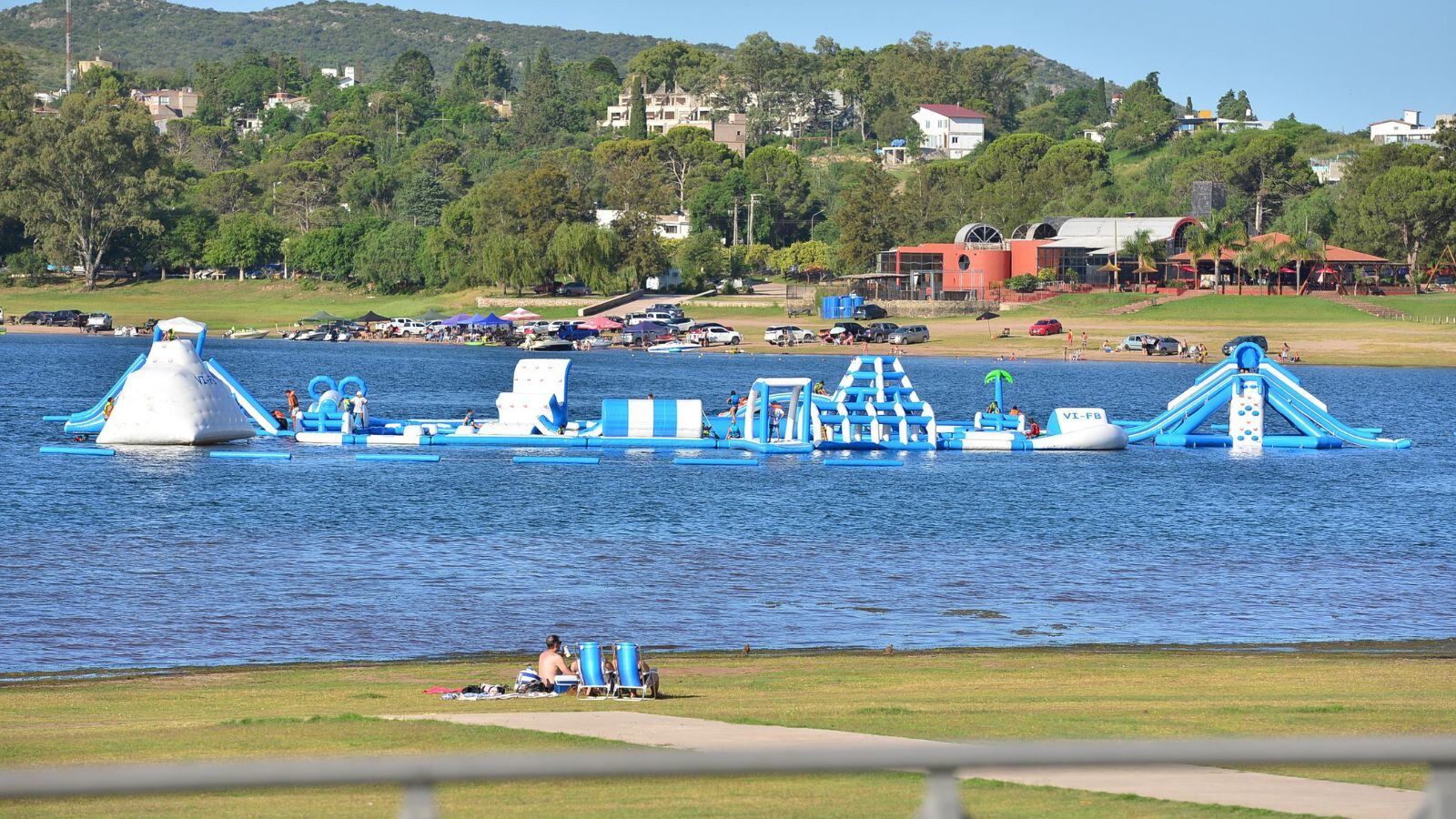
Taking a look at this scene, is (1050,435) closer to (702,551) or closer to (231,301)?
(702,551)

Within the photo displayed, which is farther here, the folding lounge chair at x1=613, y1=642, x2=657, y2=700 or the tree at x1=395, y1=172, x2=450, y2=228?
the tree at x1=395, y1=172, x2=450, y2=228

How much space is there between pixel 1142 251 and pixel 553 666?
415 feet

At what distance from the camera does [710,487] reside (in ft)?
176

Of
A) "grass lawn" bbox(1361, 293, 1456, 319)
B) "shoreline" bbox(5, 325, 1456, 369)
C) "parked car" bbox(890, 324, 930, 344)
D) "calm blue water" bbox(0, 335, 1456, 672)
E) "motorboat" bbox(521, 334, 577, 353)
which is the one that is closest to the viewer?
"calm blue water" bbox(0, 335, 1456, 672)

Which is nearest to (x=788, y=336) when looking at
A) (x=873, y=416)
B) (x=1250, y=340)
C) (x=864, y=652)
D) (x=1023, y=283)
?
(x=1023, y=283)

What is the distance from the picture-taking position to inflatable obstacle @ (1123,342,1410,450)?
6569 centimetres

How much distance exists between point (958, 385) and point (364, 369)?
3871cm

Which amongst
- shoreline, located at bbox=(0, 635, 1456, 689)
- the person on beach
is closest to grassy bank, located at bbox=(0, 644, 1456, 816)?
shoreline, located at bbox=(0, 635, 1456, 689)

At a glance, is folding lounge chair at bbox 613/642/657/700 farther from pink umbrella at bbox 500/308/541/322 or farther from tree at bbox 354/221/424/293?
tree at bbox 354/221/424/293

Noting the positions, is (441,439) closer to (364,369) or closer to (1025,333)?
(364,369)

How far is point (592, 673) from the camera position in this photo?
21484mm

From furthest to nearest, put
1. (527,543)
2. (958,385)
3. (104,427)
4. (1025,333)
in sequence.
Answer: (1025,333), (958,385), (104,427), (527,543)

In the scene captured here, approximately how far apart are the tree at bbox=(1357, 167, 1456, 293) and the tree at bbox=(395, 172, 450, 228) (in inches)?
3730

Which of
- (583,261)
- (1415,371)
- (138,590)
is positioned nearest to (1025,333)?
(1415,371)
